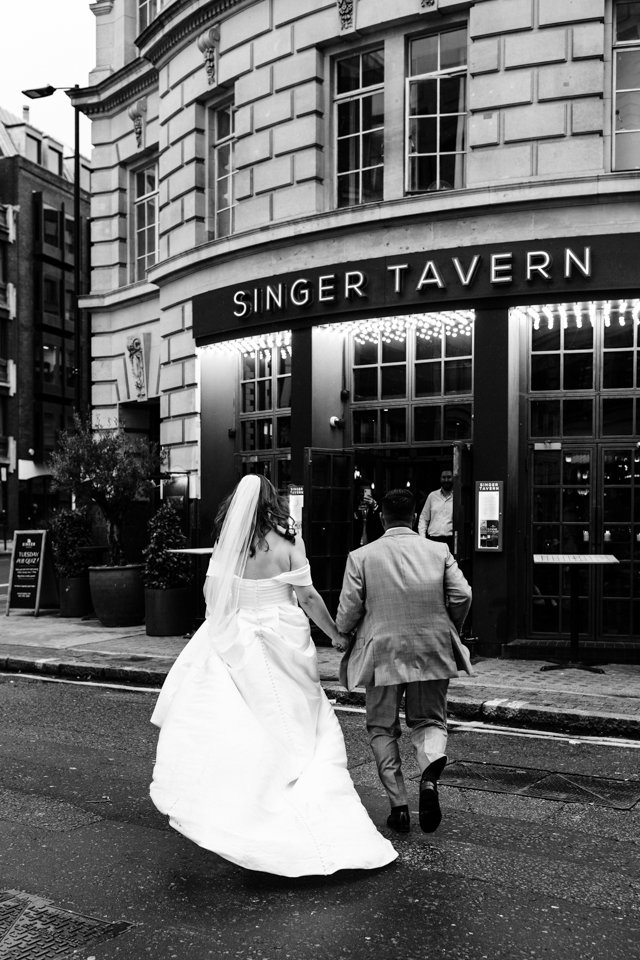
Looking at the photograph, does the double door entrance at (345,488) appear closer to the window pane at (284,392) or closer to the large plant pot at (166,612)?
the window pane at (284,392)

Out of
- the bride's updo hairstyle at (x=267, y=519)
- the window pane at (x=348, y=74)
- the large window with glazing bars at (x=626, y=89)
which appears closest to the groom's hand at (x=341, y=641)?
the bride's updo hairstyle at (x=267, y=519)

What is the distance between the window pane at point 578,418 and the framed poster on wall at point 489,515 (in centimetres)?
108

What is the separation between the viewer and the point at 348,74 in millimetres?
13711

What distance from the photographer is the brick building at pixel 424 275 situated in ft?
38.5

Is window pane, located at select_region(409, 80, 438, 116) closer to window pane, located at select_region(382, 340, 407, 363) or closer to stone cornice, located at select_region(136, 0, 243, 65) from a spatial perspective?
window pane, located at select_region(382, 340, 407, 363)

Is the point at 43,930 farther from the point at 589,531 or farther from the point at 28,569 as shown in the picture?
the point at 28,569

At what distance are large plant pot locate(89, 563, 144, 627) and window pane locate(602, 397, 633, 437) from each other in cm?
706

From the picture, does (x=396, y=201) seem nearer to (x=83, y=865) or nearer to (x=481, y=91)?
(x=481, y=91)

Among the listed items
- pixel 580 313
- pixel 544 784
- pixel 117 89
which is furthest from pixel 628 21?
pixel 117 89

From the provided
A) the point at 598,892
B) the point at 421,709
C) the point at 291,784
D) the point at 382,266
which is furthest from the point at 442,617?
the point at 382,266

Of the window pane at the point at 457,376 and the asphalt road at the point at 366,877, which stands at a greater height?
the window pane at the point at 457,376

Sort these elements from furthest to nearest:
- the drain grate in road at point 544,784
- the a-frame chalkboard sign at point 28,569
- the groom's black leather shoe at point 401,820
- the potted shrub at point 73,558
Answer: the a-frame chalkboard sign at point 28,569 < the potted shrub at point 73,558 < the drain grate in road at point 544,784 < the groom's black leather shoe at point 401,820

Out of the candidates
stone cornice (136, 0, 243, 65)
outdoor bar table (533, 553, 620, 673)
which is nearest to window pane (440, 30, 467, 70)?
stone cornice (136, 0, 243, 65)

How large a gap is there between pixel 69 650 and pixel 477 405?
5.89 m
